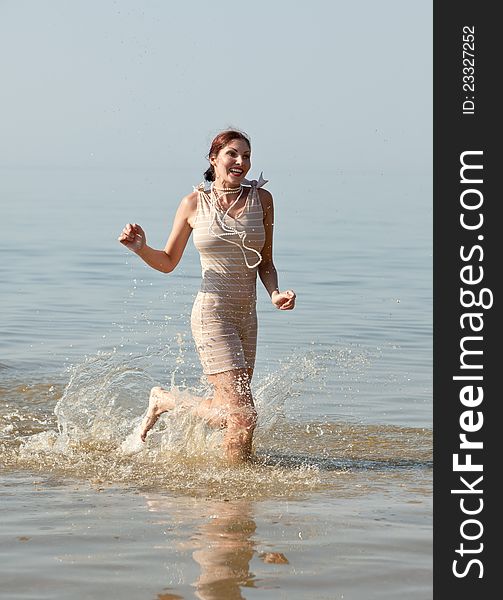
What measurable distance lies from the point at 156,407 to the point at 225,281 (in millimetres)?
977

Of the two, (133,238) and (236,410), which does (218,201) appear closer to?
(133,238)

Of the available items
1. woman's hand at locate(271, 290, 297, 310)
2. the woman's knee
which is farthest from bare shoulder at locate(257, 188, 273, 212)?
the woman's knee

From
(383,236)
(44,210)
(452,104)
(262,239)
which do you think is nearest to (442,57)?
(452,104)

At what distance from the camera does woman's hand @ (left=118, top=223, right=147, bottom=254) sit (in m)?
6.91

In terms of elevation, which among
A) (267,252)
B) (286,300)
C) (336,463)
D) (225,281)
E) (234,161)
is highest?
(234,161)

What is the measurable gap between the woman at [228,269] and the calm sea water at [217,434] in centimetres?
33

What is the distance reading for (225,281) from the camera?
7141 mm

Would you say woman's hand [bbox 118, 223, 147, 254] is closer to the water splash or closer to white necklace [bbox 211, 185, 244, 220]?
white necklace [bbox 211, 185, 244, 220]

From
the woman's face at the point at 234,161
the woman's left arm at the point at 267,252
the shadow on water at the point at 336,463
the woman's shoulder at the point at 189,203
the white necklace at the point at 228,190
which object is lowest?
the shadow on water at the point at 336,463

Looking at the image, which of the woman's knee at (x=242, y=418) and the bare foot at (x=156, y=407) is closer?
the woman's knee at (x=242, y=418)

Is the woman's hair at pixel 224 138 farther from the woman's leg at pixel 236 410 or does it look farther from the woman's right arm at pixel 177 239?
the woman's leg at pixel 236 410

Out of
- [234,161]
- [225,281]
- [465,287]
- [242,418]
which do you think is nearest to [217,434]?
[242,418]

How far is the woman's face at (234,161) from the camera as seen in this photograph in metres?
7.18

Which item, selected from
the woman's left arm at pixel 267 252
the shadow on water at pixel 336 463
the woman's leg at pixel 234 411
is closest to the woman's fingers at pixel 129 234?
the woman's left arm at pixel 267 252
